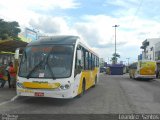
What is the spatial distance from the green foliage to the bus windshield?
51514mm

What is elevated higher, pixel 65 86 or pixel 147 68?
pixel 147 68

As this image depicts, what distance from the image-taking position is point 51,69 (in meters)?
13.5

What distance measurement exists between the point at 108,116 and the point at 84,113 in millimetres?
903

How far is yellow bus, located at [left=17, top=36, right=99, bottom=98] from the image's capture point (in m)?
13.0

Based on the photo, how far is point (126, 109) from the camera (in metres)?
12.2

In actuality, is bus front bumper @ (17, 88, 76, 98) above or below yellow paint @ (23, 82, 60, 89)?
below

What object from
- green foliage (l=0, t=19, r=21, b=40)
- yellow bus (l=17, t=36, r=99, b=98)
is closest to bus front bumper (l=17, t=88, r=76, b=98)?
yellow bus (l=17, t=36, r=99, b=98)

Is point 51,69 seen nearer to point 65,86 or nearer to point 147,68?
point 65,86

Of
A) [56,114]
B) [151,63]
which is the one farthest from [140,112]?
[151,63]

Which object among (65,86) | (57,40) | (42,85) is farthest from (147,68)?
(42,85)

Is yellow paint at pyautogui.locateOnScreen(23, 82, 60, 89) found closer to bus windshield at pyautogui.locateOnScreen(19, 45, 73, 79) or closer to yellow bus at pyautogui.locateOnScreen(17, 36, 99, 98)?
yellow bus at pyautogui.locateOnScreen(17, 36, 99, 98)

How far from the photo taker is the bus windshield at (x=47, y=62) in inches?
528

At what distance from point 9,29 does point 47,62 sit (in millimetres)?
59591

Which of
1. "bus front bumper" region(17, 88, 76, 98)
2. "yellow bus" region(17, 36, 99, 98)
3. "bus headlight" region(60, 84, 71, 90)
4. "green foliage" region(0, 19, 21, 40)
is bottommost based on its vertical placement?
"bus front bumper" region(17, 88, 76, 98)
